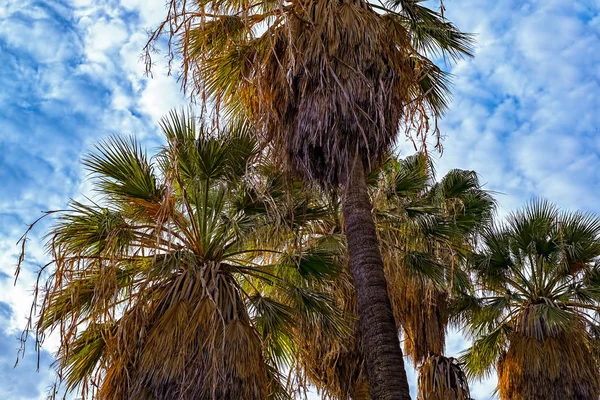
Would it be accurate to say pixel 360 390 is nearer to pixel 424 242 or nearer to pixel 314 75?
pixel 424 242

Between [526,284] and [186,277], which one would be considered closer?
[186,277]

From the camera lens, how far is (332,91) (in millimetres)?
8062

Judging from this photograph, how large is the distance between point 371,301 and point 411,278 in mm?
3831

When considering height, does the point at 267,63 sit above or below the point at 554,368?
above

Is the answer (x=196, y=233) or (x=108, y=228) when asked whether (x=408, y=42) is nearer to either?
(x=196, y=233)

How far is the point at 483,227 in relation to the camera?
12883 millimetres

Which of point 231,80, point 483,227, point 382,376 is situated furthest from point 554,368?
point 231,80

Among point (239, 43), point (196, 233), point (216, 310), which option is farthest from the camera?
point (239, 43)

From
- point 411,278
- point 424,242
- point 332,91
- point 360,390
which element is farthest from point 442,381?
point 332,91

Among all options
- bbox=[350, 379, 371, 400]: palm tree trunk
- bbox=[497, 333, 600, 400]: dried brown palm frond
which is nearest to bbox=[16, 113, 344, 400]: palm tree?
bbox=[350, 379, 371, 400]: palm tree trunk

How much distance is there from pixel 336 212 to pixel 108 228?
12.4 feet

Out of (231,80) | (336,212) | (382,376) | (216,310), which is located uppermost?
(231,80)

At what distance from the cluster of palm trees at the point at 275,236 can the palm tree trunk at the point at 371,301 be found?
0.02 metres

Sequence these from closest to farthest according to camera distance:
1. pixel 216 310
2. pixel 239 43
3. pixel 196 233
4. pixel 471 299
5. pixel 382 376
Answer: pixel 382 376
pixel 216 310
pixel 196 233
pixel 239 43
pixel 471 299
